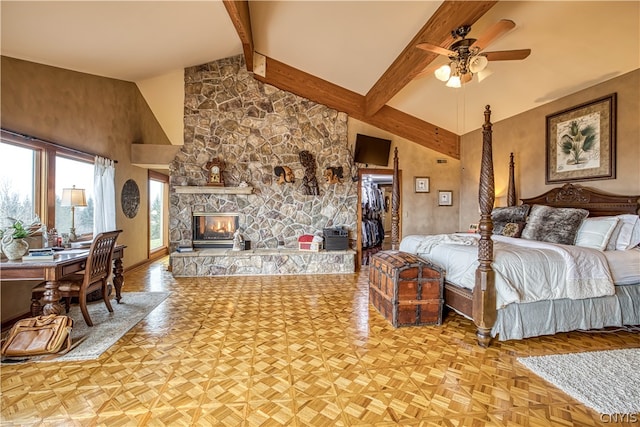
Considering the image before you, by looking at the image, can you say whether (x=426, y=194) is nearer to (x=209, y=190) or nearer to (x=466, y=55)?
(x=466, y=55)

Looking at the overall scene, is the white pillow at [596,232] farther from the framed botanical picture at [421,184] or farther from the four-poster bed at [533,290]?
the framed botanical picture at [421,184]

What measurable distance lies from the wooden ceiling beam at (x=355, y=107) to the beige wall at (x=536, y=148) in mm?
517

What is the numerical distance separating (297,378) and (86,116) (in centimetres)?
470

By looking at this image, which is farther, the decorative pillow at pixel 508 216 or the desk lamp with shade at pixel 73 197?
the decorative pillow at pixel 508 216

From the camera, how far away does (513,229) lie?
13.7 feet

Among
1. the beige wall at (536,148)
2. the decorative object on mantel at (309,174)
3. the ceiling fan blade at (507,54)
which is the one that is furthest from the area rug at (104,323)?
the beige wall at (536,148)

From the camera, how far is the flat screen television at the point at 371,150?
20.5 feet

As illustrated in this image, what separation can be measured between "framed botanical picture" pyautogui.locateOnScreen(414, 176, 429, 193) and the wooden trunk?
11.7 ft

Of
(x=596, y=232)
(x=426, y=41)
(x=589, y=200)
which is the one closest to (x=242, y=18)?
(x=426, y=41)

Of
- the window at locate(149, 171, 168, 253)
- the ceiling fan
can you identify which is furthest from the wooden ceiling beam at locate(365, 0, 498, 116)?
the window at locate(149, 171, 168, 253)

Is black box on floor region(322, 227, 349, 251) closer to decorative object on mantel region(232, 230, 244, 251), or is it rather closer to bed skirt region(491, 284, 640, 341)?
decorative object on mantel region(232, 230, 244, 251)

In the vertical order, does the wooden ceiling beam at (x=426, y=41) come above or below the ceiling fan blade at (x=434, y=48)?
above

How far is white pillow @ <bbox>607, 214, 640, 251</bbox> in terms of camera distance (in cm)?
321

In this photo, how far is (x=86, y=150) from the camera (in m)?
4.50
